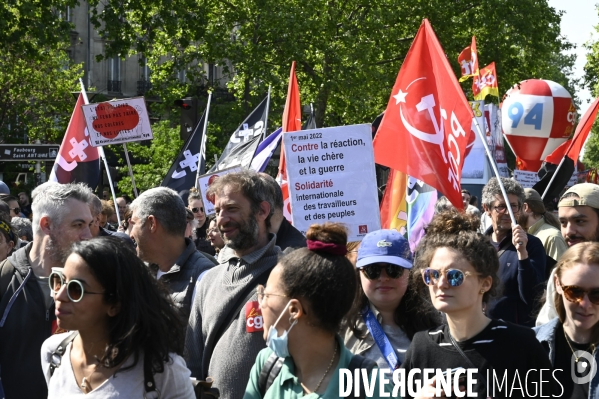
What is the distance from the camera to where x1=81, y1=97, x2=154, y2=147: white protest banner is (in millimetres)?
11086

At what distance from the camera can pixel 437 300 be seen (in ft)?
13.3

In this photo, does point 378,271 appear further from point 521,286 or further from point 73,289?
point 521,286

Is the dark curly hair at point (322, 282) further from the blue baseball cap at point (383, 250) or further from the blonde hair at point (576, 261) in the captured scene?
the blonde hair at point (576, 261)

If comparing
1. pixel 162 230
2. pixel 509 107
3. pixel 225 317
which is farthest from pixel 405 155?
pixel 509 107

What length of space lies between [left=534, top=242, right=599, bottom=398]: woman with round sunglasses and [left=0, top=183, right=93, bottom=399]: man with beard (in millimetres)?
2182

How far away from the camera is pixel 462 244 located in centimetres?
420

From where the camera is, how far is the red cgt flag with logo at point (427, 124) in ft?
22.9

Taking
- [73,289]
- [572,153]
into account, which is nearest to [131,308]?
[73,289]

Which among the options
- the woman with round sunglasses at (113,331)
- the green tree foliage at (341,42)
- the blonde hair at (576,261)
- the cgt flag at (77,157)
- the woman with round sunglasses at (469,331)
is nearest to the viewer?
the woman with round sunglasses at (113,331)

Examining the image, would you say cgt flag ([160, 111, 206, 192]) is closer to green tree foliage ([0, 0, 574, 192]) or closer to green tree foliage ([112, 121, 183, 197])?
green tree foliage ([0, 0, 574, 192])

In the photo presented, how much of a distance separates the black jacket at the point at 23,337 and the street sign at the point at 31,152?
44.8ft

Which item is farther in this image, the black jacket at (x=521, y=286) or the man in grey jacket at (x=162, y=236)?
the black jacket at (x=521, y=286)

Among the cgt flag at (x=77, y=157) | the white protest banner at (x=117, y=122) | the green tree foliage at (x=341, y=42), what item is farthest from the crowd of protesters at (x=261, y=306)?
the green tree foliage at (x=341, y=42)

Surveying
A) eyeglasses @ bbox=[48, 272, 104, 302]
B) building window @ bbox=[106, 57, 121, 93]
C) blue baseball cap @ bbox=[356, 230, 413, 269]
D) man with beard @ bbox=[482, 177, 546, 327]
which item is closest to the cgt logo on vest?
blue baseball cap @ bbox=[356, 230, 413, 269]
